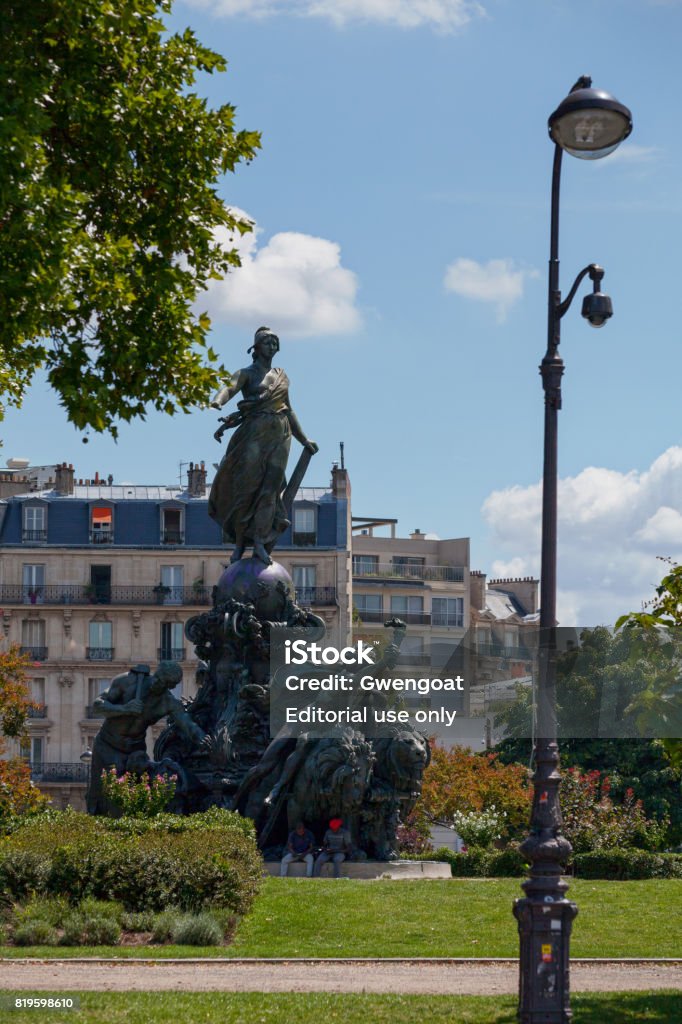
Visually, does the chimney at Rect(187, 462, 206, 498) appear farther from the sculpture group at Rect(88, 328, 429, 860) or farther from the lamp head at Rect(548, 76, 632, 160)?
the lamp head at Rect(548, 76, 632, 160)

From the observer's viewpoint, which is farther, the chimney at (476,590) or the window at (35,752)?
the chimney at (476,590)

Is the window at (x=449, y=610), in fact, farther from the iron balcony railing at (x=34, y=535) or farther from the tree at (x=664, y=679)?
the tree at (x=664, y=679)

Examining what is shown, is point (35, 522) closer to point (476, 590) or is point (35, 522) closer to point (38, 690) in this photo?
point (38, 690)

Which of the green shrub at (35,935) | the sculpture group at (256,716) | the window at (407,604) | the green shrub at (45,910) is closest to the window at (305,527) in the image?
the window at (407,604)

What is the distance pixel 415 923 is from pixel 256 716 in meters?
6.55

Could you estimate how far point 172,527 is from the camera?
6656cm

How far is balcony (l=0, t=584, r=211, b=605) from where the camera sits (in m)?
64.6

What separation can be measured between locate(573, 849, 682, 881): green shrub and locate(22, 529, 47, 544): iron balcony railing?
44073mm

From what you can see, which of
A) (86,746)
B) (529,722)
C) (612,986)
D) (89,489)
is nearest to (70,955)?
(612,986)

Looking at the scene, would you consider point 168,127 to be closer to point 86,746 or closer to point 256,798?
point 256,798

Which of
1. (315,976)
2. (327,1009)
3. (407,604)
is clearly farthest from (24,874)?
(407,604)

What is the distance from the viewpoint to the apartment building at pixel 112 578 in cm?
6334

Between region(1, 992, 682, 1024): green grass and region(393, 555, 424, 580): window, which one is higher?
region(393, 555, 424, 580): window

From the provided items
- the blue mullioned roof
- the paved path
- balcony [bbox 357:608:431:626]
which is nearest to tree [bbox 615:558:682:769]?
the paved path
